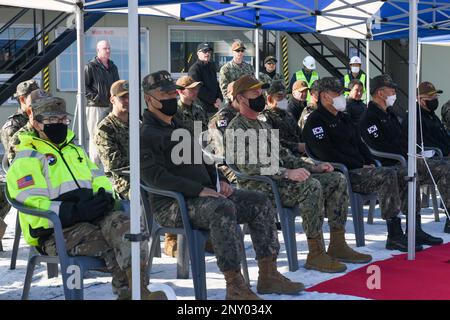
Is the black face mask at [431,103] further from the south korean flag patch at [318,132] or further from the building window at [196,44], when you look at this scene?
the building window at [196,44]

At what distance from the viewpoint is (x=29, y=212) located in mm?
3717

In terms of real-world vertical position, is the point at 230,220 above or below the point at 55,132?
below

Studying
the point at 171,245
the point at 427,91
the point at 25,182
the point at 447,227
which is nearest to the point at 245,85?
the point at 171,245

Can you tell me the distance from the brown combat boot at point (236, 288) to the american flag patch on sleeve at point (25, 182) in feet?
3.96

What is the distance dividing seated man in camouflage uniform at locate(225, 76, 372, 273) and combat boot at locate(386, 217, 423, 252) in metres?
0.54

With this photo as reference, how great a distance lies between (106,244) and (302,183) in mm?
1758

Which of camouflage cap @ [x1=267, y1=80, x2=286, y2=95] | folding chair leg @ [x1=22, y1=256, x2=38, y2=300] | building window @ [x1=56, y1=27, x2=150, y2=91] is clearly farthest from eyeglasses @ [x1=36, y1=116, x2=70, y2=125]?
building window @ [x1=56, y1=27, x2=150, y2=91]

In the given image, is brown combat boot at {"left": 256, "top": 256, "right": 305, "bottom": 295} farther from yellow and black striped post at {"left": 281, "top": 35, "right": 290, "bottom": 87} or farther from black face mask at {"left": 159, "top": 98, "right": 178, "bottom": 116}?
yellow and black striped post at {"left": 281, "top": 35, "right": 290, "bottom": 87}

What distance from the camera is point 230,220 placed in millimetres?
4059

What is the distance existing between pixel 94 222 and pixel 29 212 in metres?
0.41

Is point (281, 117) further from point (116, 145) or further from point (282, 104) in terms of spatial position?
point (116, 145)

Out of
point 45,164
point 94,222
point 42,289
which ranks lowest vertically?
point 42,289
